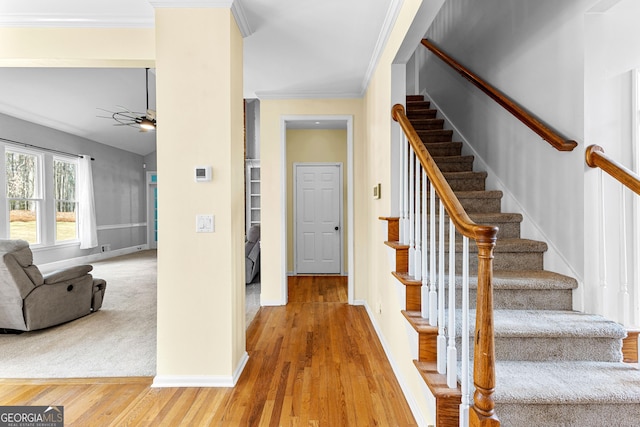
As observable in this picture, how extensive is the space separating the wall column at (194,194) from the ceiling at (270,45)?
0.17 metres

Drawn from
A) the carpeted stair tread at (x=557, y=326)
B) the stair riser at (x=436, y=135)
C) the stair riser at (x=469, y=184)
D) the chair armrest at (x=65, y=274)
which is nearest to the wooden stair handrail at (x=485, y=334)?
the carpeted stair tread at (x=557, y=326)

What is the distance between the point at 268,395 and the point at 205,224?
118cm

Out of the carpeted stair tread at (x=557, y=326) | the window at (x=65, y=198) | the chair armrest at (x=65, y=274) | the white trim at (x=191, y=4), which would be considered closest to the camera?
the carpeted stair tread at (x=557, y=326)

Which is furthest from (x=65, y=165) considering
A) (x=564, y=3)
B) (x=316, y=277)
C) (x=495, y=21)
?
(x=564, y=3)

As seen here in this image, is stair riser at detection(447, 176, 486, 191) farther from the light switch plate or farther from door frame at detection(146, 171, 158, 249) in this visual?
door frame at detection(146, 171, 158, 249)

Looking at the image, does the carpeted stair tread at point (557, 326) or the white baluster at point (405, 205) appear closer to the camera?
the carpeted stair tread at point (557, 326)

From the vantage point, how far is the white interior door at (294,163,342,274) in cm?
599

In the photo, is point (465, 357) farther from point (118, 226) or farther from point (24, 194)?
point (118, 226)

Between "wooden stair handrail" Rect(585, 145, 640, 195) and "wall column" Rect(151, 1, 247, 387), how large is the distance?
2.19 m

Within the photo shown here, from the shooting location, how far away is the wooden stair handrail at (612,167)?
1673 millimetres

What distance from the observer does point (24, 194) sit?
6.03 metres

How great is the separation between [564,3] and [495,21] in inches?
31.8

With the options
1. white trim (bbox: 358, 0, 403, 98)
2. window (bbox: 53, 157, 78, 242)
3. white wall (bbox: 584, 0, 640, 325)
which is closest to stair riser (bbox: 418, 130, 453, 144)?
white trim (bbox: 358, 0, 403, 98)

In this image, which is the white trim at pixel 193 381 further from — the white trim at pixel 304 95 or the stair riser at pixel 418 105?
the stair riser at pixel 418 105
